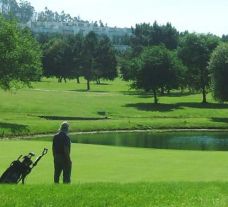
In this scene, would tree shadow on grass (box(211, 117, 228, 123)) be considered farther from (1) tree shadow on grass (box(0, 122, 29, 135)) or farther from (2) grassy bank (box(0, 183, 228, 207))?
(2) grassy bank (box(0, 183, 228, 207))

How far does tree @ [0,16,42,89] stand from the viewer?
68.1 m

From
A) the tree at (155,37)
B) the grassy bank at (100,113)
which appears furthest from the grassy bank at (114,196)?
the tree at (155,37)

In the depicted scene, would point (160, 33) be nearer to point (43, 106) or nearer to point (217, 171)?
point (43, 106)

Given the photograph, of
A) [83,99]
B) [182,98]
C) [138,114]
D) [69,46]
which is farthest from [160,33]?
[138,114]

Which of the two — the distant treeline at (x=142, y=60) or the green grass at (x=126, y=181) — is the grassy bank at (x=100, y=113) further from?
the green grass at (x=126, y=181)

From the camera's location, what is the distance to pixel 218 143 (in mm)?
58906

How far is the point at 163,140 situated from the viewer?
61.4m

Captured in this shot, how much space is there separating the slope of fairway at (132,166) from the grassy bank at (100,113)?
28.4m

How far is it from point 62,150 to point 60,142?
0.32m

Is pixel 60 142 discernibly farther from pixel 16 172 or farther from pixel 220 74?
pixel 220 74

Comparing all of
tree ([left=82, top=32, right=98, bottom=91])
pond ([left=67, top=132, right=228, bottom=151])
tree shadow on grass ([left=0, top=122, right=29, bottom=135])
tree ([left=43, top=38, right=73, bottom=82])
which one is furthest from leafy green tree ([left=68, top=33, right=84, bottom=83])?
tree shadow on grass ([left=0, top=122, right=29, bottom=135])

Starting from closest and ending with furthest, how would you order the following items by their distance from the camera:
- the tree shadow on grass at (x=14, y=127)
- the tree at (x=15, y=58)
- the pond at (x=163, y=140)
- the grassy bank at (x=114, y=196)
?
the grassy bank at (x=114, y=196) < the pond at (x=163, y=140) < the tree shadow on grass at (x=14, y=127) < the tree at (x=15, y=58)

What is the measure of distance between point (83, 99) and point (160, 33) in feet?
296

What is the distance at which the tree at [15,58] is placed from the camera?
68.1 m
